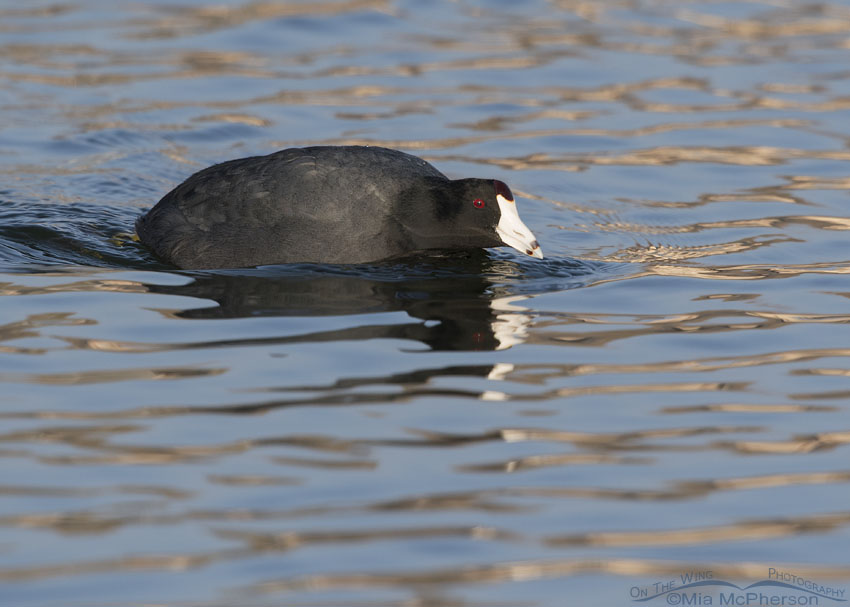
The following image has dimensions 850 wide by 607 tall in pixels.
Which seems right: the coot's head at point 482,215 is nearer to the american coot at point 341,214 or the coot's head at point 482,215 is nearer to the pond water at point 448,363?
the american coot at point 341,214

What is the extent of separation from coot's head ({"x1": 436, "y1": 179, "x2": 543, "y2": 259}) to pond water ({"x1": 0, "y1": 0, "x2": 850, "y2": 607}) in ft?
0.66

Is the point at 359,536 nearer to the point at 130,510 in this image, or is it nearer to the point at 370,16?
the point at 130,510

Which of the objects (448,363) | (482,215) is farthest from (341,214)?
(448,363)

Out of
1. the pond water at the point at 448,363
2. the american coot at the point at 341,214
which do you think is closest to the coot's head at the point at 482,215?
the american coot at the point at 341,214

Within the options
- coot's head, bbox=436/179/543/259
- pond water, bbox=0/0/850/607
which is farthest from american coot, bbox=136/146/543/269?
pond water, bbox=0/0/850/607

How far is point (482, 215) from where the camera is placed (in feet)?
22.5

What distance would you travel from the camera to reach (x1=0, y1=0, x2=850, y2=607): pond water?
151 inches

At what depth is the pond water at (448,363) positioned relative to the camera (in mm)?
3848

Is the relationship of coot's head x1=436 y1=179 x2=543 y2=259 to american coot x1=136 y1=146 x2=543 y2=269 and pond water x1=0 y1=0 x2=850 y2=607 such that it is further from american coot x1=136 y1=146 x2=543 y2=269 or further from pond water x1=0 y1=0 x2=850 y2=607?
pond water x1=0 y1=0 x2=850 y2=607

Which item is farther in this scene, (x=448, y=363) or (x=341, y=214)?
(x=341, y=214)

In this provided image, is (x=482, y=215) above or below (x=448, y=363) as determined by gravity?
above

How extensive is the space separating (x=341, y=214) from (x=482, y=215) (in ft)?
2.25

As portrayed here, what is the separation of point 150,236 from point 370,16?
7.19m

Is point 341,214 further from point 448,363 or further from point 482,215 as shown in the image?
point 448,363
